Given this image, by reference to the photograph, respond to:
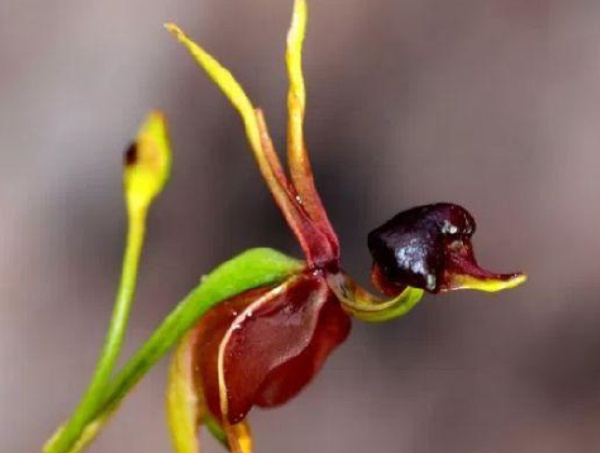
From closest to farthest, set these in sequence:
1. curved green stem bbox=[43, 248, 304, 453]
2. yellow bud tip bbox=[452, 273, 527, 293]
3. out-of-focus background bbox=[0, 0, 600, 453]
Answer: yellow bud tip bbox=[452, 273, 527, 293]
curved green stem bbox=[43, 248, 304, 453]
out-of-focus background bbox=[0, 0, 600, 453]

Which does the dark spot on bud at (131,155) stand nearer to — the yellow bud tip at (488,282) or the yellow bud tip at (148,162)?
the yellow bud tip at (148,162)

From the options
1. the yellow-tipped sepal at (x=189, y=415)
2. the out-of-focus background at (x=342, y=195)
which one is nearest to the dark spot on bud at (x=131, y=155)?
the yellow-tipped sepal at (x=189, y=415)

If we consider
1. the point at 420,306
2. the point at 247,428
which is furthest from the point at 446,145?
the point at 247,428

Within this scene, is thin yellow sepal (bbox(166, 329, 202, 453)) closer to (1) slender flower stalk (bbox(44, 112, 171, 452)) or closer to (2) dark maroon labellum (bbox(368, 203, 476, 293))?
(1) slender flower stalk (bbox(44, 112, 171, 452))

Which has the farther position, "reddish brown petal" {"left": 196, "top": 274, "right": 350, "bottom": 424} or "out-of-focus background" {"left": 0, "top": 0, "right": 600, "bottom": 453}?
"out-of-focus background" {"left": 0, "top": 0, "right": 600, "bottom": 453}

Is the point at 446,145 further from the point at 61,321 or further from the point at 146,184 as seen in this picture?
the point at 146,184

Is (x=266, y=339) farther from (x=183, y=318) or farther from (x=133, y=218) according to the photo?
(x=133, y=218)


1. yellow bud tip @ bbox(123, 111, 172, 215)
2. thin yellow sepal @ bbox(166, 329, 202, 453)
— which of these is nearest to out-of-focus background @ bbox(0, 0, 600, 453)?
thin yellow sepal @ bbox(166, 329, 202, 453)

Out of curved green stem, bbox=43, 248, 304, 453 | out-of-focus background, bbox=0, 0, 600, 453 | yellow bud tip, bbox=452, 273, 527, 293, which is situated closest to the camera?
yellow bud tip, bbox=452, 273, 527, 293
